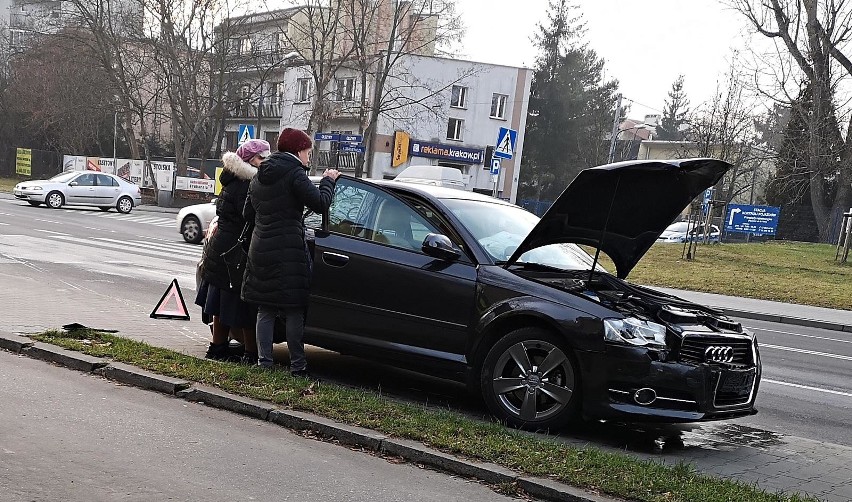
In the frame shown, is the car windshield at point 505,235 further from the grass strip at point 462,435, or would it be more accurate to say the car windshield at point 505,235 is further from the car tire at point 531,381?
the grass strip at point 462,435

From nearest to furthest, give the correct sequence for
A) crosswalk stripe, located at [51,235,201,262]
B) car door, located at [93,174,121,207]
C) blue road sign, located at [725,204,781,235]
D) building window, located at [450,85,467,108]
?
crosswalk stripe, located at [51,235,201,262] < car door, located at [93,174,121,207] < blue road sign, located at [725,204,781,235] < building window, located at [450,85,467,108]

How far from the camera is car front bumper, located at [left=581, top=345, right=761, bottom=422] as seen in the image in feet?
19.3

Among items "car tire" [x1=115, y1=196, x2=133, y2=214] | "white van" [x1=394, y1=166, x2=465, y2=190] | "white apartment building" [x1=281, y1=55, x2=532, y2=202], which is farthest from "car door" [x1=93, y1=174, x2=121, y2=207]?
"white apartment building" [x1=281, y1=55, x2=532, y2=202]

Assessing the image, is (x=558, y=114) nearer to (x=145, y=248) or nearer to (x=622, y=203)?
(x=145, y=248)

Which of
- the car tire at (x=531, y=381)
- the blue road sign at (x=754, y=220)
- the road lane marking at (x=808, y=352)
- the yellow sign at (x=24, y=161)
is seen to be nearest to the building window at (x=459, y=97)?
the blue road sign at (x=754, y=220)

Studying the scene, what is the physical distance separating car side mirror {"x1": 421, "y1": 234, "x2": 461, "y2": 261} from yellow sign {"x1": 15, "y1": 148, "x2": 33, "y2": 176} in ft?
204

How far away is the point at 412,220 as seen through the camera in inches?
285

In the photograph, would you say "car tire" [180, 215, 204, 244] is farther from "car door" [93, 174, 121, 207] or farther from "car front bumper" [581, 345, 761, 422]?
"car front bumper" [581, 345, 761, 422]

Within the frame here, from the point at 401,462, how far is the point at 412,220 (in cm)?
240

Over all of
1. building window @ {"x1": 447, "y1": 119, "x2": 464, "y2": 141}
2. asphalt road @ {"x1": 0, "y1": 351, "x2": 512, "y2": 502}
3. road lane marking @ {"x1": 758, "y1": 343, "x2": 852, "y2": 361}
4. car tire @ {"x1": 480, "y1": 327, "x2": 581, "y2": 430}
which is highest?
building window @ {"x1": 447, "y1": 119, "x2": 464, "y2": 141}

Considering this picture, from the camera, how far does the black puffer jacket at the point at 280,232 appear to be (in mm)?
6930

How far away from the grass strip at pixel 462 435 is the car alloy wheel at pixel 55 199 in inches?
1150

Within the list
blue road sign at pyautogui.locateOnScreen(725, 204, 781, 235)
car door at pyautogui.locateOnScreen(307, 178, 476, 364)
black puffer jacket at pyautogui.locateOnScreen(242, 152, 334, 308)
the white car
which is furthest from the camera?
blue road sign at pyautogui.locateOnScreen(725, 204, 781, 235)

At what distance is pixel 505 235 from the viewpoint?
7.17 m
